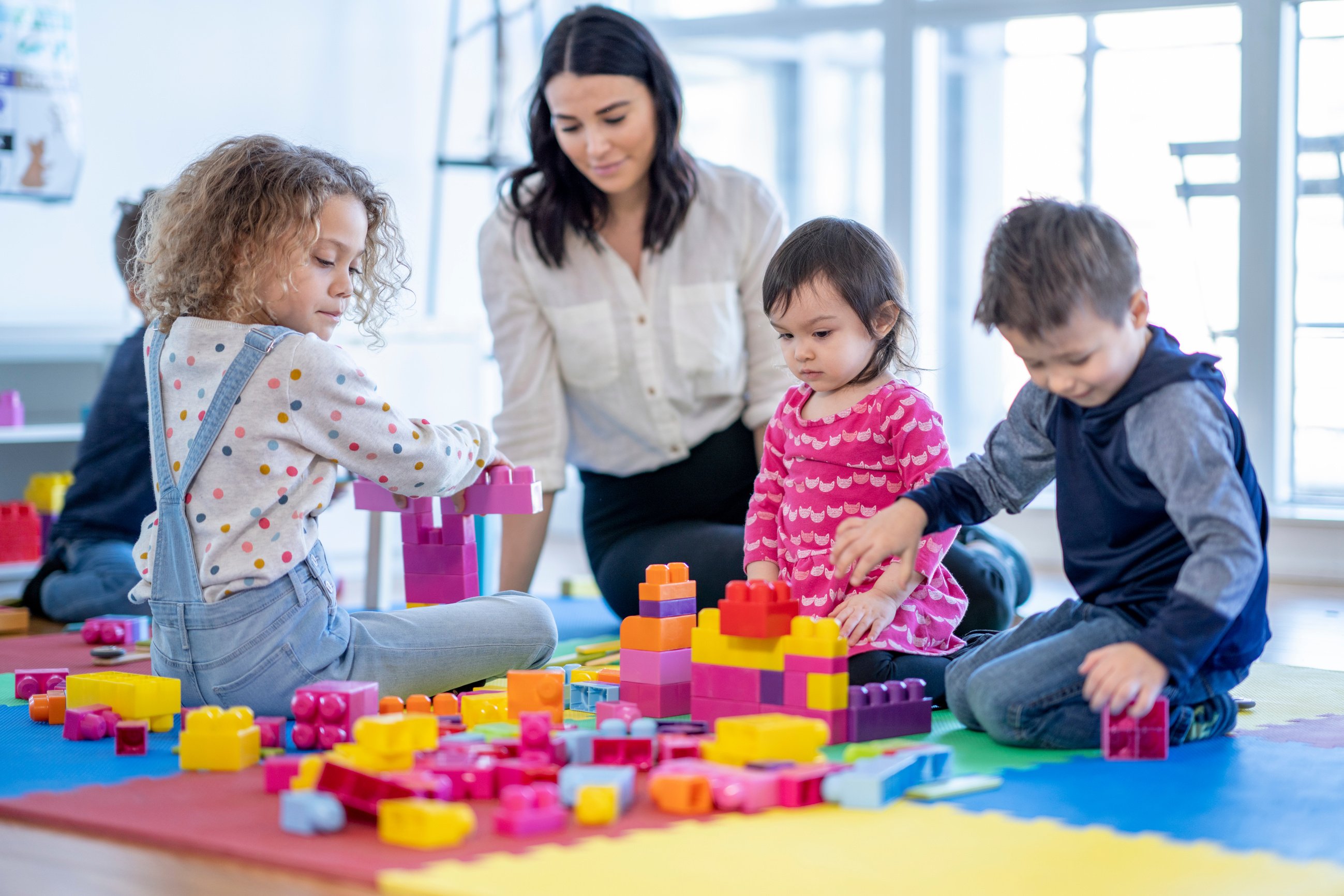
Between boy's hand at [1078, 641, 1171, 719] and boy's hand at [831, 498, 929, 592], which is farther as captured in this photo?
boy's hand at [831, 498, 929, 592]

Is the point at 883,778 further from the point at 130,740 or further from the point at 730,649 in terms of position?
the point at 130,740

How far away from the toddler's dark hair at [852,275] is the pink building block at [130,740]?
83cm

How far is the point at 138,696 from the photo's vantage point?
153 centimetres

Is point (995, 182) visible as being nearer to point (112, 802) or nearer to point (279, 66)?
point (279, 66)

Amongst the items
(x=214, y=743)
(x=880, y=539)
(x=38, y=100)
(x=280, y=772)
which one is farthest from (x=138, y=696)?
(x=38, y=100)

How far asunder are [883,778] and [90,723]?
85 cm

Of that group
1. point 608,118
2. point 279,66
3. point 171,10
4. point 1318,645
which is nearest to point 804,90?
point 279,66

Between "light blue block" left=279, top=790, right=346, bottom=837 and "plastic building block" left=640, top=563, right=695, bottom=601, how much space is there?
526 millimetres

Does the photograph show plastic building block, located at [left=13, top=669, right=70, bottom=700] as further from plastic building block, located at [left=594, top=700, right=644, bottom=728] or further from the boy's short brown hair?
the boy's short brown hair

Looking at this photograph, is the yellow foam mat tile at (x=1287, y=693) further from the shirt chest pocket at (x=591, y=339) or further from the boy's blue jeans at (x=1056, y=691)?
the shirt chest pocket at (x=591, y=339)

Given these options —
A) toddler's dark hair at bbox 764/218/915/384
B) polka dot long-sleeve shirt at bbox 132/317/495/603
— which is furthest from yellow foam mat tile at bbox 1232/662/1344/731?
polka dot long-sleeve shirt at bbox 132/317/495/603

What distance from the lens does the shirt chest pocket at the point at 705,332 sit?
227cm

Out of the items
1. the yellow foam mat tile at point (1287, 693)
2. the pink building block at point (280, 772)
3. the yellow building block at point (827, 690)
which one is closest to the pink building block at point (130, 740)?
the pink building block at point (280, 772)

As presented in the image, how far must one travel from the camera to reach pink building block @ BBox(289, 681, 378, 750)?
142cm
